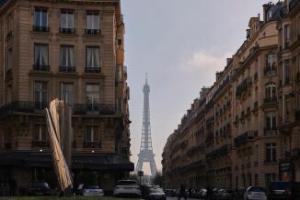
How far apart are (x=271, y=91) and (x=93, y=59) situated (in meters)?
22.0

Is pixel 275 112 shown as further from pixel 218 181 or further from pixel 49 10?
pixel 218 181

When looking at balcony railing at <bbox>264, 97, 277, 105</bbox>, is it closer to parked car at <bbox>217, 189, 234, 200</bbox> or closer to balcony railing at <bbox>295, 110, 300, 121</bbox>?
parked car at <bbox>217, 189, 234, 200</bbox>

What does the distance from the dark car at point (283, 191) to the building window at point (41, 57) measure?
23.5 meters

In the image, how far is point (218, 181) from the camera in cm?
11475

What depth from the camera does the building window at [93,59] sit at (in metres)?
68.1

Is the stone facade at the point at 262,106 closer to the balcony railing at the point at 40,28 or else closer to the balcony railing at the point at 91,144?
the balcony railing at the point at 91,144

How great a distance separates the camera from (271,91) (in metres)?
80.0

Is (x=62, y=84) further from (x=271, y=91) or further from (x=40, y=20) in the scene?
(x=271, y=91)

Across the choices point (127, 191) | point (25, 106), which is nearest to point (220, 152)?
point (25, 106)

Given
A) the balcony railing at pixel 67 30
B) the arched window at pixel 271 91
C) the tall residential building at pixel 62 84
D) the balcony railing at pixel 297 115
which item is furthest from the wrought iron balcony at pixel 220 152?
the balcony railing at pixel 67 30

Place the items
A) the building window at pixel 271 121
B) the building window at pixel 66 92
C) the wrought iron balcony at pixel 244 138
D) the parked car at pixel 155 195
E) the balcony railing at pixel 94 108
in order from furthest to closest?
the wrought iron balcony at pixel 244 138 < the building window at pixel 271 121 < the building window at pixel 66 92 < the balcony railing at pixel 94 108 < the parked car at pixel 155 195

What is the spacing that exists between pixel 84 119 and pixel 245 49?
3139 cm

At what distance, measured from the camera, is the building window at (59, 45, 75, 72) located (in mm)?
67625

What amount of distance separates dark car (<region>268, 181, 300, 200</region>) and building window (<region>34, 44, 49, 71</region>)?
2348 centimetres
